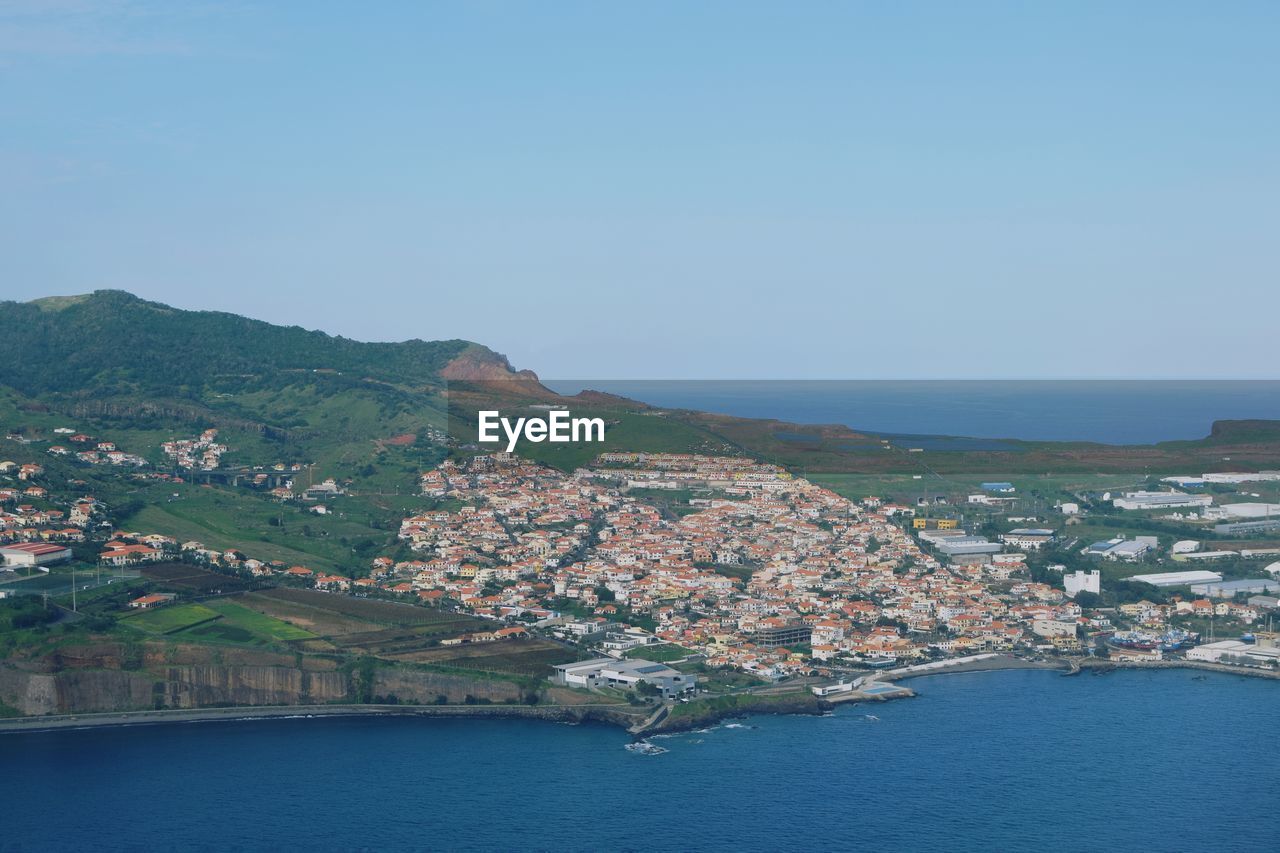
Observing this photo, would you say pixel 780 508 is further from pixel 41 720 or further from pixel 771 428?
pixel 41 720

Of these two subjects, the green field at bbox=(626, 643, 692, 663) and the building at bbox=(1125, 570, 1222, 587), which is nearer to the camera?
the green field at bbox=(626, 643, 692, 663)

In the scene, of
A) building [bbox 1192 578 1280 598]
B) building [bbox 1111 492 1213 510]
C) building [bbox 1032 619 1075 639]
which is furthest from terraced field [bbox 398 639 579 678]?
building [bbox 1111 492 1213 510]

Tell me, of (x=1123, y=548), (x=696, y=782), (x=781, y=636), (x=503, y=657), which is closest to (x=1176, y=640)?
(x=1123, y=548)

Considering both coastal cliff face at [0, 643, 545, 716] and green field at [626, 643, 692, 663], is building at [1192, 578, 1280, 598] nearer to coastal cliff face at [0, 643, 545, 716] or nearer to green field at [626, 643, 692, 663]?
green field at [626, 643, 692, 663]

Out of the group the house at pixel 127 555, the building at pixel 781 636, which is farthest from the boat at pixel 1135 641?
the house at pixel 127 555

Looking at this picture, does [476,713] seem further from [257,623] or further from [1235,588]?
[1235,588]

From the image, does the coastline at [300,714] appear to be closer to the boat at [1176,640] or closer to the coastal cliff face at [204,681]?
the coastal cliff face at [204,681]

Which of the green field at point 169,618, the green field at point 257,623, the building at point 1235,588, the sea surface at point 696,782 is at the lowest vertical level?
the sea surface at point 696,782
